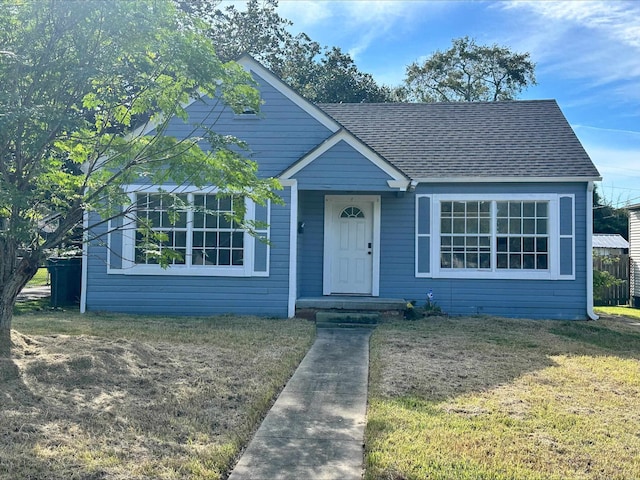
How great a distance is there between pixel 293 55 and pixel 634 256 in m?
20.9

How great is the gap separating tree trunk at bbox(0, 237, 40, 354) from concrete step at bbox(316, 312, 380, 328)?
517 centimetres

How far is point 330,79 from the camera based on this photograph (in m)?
30.0

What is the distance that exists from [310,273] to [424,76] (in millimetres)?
25191

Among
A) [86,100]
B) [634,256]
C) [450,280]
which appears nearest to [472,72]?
[634,256]

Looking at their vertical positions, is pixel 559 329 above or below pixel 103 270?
below

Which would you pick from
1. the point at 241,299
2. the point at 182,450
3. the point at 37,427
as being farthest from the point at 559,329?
the point at 37,427

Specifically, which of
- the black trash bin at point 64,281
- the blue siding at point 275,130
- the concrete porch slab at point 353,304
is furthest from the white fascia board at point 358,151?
the black trash bin at point 64,281

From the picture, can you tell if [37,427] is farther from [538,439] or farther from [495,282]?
[495,282]

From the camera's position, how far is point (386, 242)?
11633 mm

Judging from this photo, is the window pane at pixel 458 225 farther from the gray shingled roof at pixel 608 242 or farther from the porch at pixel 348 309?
the gray shingled roof at pixel 608 242

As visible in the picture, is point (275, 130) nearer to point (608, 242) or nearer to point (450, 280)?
point (450, 280)

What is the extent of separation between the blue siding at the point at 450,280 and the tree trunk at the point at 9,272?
6125 millimetres

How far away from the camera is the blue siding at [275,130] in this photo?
11.2 meters

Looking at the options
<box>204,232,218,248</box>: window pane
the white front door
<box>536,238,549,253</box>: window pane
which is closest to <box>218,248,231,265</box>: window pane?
<box>204,232,218,248</box>: window pane
